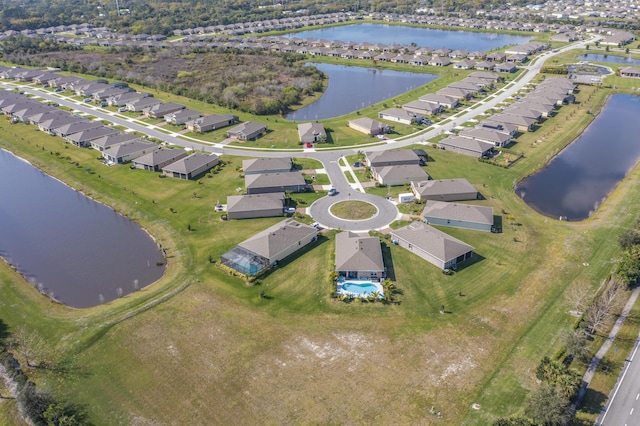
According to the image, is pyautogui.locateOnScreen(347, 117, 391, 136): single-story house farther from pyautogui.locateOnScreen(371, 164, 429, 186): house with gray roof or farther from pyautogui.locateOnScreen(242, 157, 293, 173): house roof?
pyautogui.locateOnScreen(242, 157, 293, 173): house roof

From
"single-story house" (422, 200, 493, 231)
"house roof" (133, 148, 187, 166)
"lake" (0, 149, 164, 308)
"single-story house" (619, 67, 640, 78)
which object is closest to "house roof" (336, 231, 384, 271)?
"single-story house" (422, 200, 493, 231)

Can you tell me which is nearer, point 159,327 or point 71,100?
point 159,327

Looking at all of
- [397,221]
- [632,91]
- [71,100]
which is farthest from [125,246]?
[632,91]

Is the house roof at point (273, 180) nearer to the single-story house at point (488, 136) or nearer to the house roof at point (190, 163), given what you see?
the house roof at point (190, 163)

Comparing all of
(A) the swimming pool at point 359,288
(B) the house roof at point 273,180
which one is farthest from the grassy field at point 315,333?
(B) the house roof at point 273,180

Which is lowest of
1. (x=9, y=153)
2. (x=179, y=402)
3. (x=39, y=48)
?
(x=179, y=402)

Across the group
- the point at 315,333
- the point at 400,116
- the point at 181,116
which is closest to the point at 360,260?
the point at 315,333

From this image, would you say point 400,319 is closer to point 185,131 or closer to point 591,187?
point 591,187
